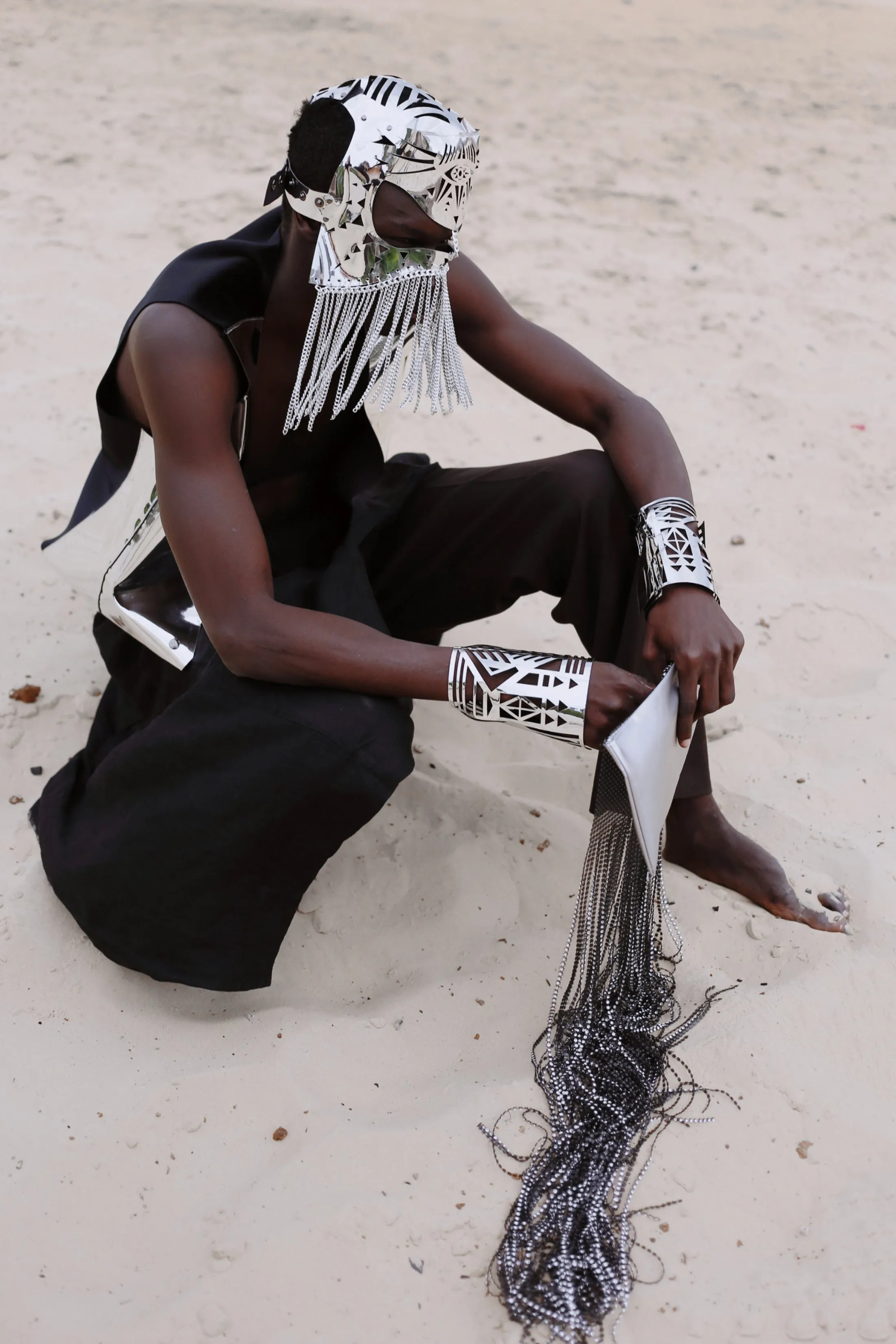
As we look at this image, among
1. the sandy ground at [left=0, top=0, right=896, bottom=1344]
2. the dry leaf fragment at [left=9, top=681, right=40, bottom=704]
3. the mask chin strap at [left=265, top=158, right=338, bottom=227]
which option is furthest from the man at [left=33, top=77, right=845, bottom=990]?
the dry leaf fragment at [left=9, top=681, right=40, bottom=704]

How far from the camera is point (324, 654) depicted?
162 centimetres

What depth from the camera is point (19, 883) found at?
1971 millimetres

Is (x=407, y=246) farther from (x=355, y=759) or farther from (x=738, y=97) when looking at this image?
(x=738, y=97)

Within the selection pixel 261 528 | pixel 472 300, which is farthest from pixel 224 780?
pixel 472 300

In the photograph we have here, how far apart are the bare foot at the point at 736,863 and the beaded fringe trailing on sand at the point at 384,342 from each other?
798 mm

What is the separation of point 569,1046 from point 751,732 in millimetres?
922

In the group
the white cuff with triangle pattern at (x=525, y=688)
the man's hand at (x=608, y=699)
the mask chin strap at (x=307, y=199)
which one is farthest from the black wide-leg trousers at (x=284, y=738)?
the mask chin strap at (x=307, y=199)

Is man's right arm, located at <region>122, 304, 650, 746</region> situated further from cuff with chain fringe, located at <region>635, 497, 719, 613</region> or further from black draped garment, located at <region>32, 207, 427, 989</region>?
cuff with chain fringe, located at <region>635, 497, 719, 613</region>

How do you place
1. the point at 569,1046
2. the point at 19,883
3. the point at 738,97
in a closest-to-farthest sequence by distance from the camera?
the point at 569,1046
the point at 19,883
the point at 738,97

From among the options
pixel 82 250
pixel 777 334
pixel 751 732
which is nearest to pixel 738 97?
pixel 777 334

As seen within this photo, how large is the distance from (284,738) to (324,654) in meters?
0.13

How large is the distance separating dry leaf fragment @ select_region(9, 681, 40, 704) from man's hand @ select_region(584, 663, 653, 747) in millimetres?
1220

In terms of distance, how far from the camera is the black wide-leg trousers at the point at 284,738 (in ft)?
5.36

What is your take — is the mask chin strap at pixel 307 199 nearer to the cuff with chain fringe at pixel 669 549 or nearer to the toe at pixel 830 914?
the cuff with chain fringe at pixel 669 549
